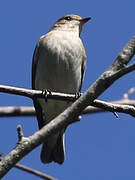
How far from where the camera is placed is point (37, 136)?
2820 mm

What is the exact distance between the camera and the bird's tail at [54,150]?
5.94 meters

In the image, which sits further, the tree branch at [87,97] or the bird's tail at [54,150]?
the bird's tail at [54,150]

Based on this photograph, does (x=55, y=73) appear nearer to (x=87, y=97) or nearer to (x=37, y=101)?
(x=37, y=101)

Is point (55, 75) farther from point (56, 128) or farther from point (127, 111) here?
point (56, 128)

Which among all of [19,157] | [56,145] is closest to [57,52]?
[56,145]

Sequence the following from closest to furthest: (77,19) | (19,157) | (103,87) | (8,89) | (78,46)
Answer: (19,157) < (103,87) < (8,89) < (78,46) < (77,19)

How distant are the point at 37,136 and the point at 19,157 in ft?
0.65

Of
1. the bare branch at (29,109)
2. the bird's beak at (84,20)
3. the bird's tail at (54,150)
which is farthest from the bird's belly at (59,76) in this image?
the bare branch at (29,109)

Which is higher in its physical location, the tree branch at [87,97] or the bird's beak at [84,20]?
the tree branch at [87,97]

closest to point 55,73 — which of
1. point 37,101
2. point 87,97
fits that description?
point 37,101

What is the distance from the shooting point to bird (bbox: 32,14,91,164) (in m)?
6.14

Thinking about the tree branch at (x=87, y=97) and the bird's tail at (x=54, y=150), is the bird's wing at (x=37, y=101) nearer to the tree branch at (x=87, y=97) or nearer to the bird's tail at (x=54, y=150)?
the bird's tail at (x=54, y=150)

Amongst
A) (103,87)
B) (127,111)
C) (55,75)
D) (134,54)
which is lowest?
(55,75)

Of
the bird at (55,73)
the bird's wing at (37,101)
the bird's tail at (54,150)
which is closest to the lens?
the bird's tail at (54,150)
